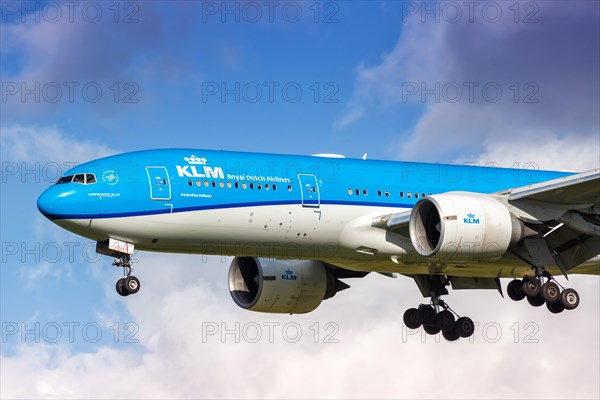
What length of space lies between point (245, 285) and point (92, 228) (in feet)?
30.5

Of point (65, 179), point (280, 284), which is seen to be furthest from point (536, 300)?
point (65, 179)

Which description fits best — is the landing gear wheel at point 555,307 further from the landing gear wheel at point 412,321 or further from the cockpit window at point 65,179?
the cockpit window at point 65,179

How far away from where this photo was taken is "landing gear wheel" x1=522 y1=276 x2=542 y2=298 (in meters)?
39.5

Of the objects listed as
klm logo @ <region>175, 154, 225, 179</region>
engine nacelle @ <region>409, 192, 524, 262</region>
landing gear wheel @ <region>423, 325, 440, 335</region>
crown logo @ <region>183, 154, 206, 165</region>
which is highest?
crown logo @ <region>183, 154, 206, 165</region>

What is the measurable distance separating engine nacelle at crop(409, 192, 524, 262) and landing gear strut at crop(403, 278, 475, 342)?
21.0 feet

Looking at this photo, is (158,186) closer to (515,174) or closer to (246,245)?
(246,245)

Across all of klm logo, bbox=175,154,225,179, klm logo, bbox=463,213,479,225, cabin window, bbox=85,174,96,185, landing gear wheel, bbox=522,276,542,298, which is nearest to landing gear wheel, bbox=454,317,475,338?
landing gear wheel, bbox=522,276,542,298

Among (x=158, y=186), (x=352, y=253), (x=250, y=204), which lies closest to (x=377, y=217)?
(x=352, y=253)

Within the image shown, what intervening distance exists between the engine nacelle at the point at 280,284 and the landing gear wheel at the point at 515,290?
18.9 feet

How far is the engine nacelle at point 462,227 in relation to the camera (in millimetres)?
36781

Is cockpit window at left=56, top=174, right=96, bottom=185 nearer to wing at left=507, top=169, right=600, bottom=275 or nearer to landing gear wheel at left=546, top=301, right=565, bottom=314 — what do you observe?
wing at left=507, top=169, right=600, bottom=275

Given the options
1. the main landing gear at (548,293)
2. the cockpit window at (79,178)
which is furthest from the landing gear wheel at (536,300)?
the cockpit window at (79,178)

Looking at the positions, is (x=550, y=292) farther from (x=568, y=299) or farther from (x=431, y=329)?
(x=431, y=329)

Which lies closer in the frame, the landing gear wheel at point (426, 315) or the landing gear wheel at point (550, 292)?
the landing gear wheel at point (550, 292)
